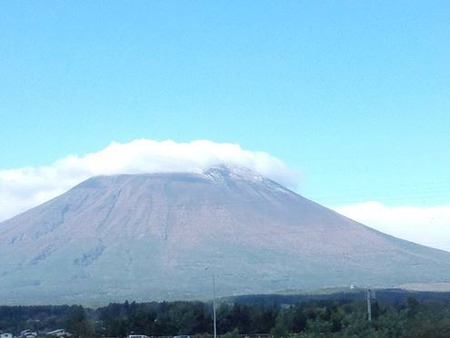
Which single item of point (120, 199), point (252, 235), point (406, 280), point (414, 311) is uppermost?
point (120, 199)

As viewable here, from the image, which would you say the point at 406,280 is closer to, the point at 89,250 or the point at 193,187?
the point at 89,250

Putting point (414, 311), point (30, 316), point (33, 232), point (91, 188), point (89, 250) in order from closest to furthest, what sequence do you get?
point (414, 311), point (30, 316), point (89, 250), point (33, 232), point (91, 188)

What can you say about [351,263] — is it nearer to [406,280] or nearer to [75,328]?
[406,280]

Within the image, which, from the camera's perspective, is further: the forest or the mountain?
the mountain

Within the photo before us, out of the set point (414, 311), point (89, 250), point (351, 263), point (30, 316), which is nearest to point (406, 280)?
point (351, 263)

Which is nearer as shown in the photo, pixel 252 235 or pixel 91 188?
pixel 252 235

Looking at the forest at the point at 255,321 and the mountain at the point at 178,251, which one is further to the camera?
the mountain at the point at 178,251

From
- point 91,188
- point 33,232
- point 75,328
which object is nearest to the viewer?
point 75,328

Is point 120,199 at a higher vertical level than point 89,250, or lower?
higher

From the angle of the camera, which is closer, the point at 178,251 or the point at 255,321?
the point at 255,321

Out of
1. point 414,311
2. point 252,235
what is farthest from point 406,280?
point 414,311

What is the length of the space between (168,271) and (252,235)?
15.7 meters

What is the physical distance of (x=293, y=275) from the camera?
383ft

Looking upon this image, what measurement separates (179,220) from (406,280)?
45.6m
